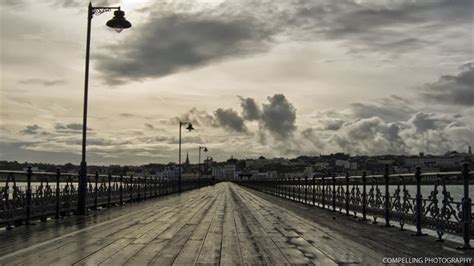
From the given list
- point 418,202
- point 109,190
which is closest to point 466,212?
point 418,202

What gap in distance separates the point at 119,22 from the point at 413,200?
1201 cm

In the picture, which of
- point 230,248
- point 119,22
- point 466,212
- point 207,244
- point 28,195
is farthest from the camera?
point 119,22

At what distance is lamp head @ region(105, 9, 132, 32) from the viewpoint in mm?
18938

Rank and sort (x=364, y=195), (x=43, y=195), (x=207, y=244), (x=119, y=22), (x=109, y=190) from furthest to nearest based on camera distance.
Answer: (x=109, y=190), (x=119, y=22), (x=364, y=195), (x=43, y=195), (x=207, y=244)

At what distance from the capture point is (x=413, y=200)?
13.1m

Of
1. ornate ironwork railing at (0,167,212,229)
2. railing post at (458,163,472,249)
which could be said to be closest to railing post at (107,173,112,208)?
ornate ironwork railing at (0,167,212,229)

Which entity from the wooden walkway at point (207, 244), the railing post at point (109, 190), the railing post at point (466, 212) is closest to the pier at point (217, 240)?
the wooden walkway at point (207, 244)

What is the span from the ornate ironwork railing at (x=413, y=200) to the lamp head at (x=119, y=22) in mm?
9981

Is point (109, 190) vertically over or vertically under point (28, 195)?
under

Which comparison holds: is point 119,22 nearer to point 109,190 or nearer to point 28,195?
point 28,195

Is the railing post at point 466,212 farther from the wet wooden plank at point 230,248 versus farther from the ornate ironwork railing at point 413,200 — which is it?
the wet wooden plank at point 230,248

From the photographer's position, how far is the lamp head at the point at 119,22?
18.9m

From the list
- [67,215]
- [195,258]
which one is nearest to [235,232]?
[195,258]

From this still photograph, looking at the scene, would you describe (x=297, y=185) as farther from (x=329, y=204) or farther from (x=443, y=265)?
(x=443, y=265)
